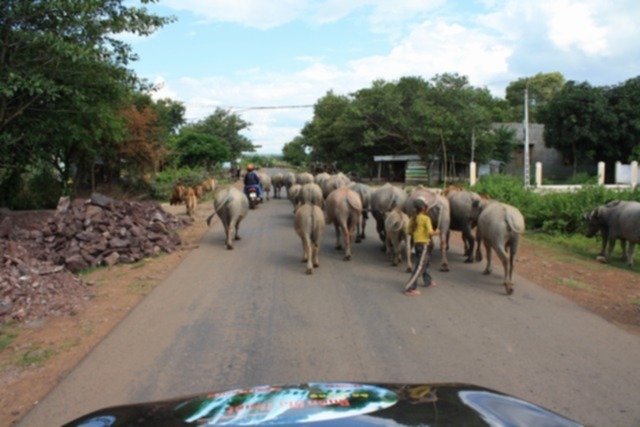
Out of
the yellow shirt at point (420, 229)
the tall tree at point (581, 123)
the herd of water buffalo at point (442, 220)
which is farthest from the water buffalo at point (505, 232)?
the tall tree at point (581, 123)

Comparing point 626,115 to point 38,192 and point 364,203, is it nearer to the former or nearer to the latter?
point 364,203

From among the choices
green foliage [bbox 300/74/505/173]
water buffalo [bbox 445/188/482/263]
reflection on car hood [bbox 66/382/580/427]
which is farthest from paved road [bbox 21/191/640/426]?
green foliage [bbox 300/74/505/173]

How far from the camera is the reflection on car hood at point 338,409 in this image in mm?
1994

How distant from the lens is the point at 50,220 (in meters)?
11.4

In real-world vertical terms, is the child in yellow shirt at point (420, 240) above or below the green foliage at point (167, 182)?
below

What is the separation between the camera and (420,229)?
7961 millimetres

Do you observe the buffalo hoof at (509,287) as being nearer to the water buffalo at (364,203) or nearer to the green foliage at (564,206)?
the water buffalo at (364,203)

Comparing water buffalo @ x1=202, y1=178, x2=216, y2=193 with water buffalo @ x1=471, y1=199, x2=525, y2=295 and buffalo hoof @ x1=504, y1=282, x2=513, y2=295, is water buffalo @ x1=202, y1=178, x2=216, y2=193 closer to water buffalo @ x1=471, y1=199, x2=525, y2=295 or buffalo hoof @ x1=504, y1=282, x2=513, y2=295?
water buffalo @ x1=471, y1=199, x2=525, y2=295

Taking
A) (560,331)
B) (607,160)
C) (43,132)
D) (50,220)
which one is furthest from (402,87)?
(560,331)

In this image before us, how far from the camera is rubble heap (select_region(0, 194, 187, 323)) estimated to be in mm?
7242

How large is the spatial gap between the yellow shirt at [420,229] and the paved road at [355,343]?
837 mm

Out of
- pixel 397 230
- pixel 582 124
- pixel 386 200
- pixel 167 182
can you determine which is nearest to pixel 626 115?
pixel 582 124

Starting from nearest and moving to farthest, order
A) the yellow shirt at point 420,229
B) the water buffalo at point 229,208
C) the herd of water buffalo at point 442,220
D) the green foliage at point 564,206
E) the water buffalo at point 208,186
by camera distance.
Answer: the yellow shirt at point 420,229 < the herd of water buffalo at point 442,220 < the water buffalo at point 229,208 < the green foliage at point 564,206 < the water buffalo at point 208,186

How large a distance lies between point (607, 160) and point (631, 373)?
3450 cm
